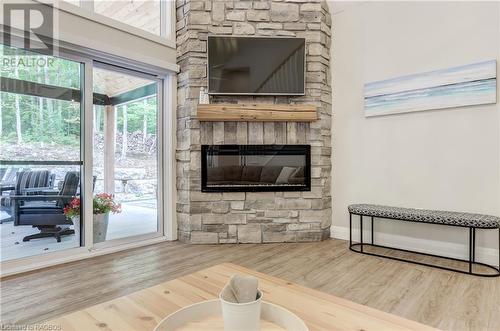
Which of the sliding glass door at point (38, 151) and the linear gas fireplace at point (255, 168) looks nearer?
the sliding glass door at point (38, 151)

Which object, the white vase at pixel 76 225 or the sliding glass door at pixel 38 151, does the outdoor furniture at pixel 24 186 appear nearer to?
the sliding glass door at pixel 38 151

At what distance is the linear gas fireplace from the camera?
11.1 ft

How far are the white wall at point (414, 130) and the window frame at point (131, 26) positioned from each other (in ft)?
6.26

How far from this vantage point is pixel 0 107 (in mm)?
2430

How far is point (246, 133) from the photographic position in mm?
3396

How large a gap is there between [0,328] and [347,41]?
3906 millimetres

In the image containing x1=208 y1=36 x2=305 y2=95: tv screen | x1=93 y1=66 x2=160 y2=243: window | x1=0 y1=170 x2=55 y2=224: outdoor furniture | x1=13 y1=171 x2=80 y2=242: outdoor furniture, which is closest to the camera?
x1=0 y1=170 x2=55 y2=224: outdoor furniture

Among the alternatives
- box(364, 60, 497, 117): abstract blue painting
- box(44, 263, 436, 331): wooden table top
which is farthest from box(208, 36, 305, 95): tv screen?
box(44, 263, 436, 331): wooden table top

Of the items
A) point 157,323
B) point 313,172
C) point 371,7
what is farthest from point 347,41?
point 157,323

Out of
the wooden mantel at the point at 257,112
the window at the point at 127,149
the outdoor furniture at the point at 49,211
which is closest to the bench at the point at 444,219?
the wooden mantel at the point at 257,112

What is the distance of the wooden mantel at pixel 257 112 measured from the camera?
10.5 feet

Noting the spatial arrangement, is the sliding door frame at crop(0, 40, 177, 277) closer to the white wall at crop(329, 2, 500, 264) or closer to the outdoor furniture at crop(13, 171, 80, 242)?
the outdoor furniture at crop(13, 171, 80, 242)

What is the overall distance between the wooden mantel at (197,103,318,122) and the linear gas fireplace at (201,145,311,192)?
12.7 inches

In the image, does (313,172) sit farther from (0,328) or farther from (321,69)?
(0,328)
